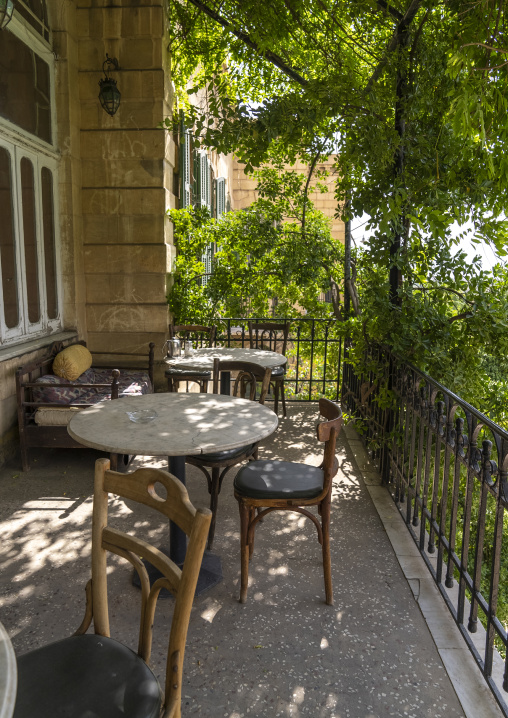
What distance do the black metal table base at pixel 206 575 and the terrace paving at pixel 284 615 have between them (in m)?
0.04

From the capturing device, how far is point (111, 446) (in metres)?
2.60

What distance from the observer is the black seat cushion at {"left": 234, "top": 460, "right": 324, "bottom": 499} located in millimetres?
2838

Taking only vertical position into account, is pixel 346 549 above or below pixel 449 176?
below

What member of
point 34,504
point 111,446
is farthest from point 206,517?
point 34,504

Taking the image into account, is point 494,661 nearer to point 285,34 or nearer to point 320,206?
point 285,34

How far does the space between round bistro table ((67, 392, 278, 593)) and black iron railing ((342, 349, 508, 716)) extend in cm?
91

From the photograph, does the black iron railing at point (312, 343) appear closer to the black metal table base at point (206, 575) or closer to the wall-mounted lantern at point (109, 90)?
the wall-mounted lantern at point (109, 90)

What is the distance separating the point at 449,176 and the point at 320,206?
41.7 feet

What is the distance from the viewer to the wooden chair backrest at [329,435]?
2.70m

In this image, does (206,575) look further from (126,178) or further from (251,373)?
(126,178)

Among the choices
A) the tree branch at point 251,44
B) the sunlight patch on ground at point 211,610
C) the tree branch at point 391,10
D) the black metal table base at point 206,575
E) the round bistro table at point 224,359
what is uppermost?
the tree branch at point 251,44

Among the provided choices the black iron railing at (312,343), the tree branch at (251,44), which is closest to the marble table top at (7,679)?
the tree branch at (251,44)

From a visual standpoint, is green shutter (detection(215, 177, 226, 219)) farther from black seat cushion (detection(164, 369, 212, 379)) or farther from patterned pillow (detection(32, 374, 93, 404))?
patterned pillow (detection(32, 374, 93, 404))

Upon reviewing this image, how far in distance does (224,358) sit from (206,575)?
7.90 ft
